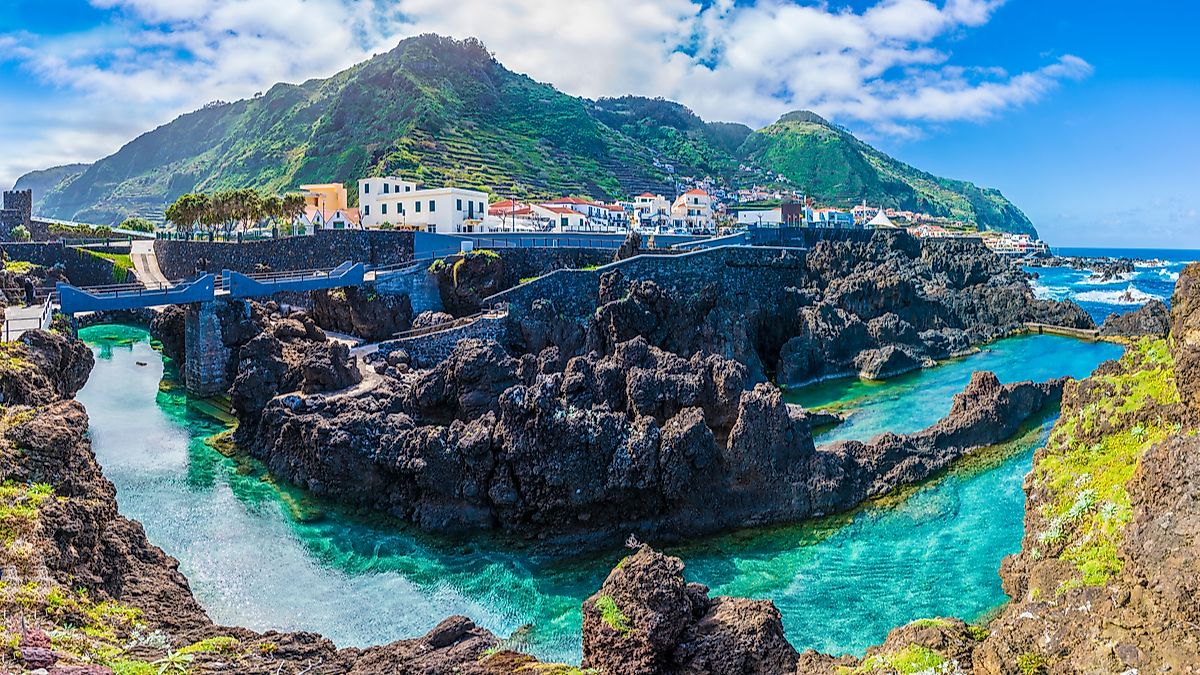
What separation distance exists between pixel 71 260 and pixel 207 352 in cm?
2538

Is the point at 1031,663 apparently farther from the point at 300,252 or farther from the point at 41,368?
the point at 300,252

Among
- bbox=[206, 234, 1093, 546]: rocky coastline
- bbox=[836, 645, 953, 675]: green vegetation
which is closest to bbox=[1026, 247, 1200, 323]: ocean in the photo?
bbox=[206, 234, 1093, 546]: rocky coastline

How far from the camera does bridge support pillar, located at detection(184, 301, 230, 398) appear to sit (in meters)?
37.7

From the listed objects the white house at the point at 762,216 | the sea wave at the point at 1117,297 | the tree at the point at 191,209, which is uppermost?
the white house at the point at 762,216

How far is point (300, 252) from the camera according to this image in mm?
52250

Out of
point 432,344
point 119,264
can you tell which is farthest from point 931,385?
point 119,264

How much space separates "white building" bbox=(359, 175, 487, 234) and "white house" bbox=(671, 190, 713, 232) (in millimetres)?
30228

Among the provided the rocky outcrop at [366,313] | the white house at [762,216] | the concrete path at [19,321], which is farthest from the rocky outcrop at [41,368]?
the white house at [762,216]

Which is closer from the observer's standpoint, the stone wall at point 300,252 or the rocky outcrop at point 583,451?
the rocky outcrop at point 583,451

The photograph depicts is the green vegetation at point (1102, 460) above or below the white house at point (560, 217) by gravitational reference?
below

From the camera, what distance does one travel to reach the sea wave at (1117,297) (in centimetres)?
8757

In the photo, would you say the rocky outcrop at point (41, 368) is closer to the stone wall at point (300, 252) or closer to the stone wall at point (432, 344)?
the stone wall at point (432, 344)

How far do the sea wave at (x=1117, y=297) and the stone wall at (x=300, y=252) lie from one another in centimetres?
7886

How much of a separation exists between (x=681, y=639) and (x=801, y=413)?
63.5ft
